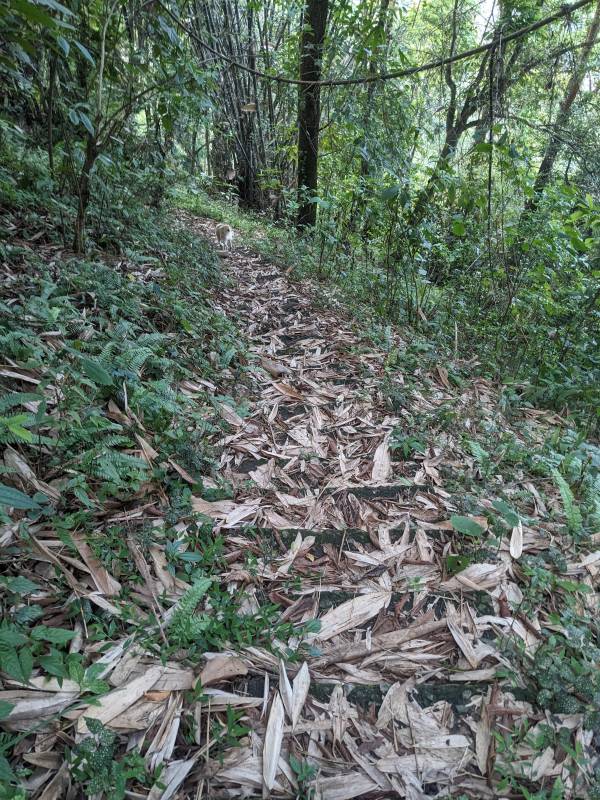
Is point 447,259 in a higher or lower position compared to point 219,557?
higher

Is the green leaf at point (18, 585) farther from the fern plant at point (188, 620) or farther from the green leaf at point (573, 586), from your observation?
the green leaf at point (573, 586)

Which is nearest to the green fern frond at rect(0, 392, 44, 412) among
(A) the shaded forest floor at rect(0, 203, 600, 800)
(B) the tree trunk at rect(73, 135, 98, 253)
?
(A) the shaded forest floor at rect(0, 203, 600, 800)

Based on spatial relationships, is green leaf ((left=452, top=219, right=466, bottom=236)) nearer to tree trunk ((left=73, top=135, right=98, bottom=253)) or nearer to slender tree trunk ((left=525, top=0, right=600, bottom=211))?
slender tree trunk ((left=525, top=0, right=600, bottom=211))

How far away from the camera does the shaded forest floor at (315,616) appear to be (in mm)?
1292

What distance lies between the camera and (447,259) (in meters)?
4.64

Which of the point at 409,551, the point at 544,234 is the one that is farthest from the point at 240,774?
the point at 544,234

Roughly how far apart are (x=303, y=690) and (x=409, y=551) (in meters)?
0.77

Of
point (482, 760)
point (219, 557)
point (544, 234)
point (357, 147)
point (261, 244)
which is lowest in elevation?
point (482, 760)

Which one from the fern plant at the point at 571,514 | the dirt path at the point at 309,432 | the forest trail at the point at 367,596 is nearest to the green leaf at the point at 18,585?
the forest trail at the point at 367,596

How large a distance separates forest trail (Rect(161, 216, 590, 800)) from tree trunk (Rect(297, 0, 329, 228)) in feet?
12.2

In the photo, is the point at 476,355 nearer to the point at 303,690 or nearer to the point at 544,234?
the point at 544,234

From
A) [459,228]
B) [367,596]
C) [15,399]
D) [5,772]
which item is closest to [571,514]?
[367,596]

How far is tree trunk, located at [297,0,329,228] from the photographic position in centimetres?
584

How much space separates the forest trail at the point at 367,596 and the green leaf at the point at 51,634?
17.7 inches
